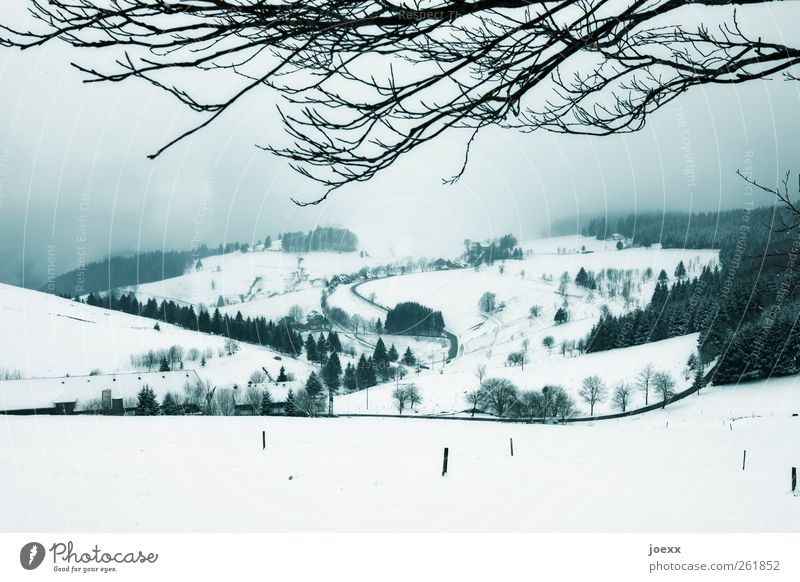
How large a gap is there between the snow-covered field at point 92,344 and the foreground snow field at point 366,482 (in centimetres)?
5809

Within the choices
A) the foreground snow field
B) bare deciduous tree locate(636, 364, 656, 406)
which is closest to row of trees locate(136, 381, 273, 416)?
the foreground snow field

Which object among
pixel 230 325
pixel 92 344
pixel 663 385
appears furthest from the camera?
pixel 230 325

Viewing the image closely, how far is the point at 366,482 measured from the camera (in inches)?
488

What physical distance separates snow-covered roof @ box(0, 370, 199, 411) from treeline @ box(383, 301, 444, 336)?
7400 cm

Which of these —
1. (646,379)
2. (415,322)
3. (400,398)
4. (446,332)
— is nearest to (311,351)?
(400,398)

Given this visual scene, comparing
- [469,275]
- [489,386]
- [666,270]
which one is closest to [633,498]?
[489,386]

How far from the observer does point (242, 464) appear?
14.9 metres

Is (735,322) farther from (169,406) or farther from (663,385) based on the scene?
(169,406)

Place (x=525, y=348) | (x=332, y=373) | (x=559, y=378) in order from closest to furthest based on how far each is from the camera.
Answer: (x=559, y=378), (x=332, y=373), (x=525, y=348)

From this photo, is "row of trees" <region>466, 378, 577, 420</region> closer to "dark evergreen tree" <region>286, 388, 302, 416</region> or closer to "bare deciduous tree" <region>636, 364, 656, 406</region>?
"bare deciduous tree" <region>636, 364, 656, 406</region>

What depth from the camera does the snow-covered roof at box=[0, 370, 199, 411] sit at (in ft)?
170

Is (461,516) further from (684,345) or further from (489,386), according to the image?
(684,345)

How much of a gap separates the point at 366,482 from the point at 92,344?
95789 mm

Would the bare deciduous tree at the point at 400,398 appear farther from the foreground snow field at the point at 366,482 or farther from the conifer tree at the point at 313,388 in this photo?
the foreground snow field at the point at 366,482
